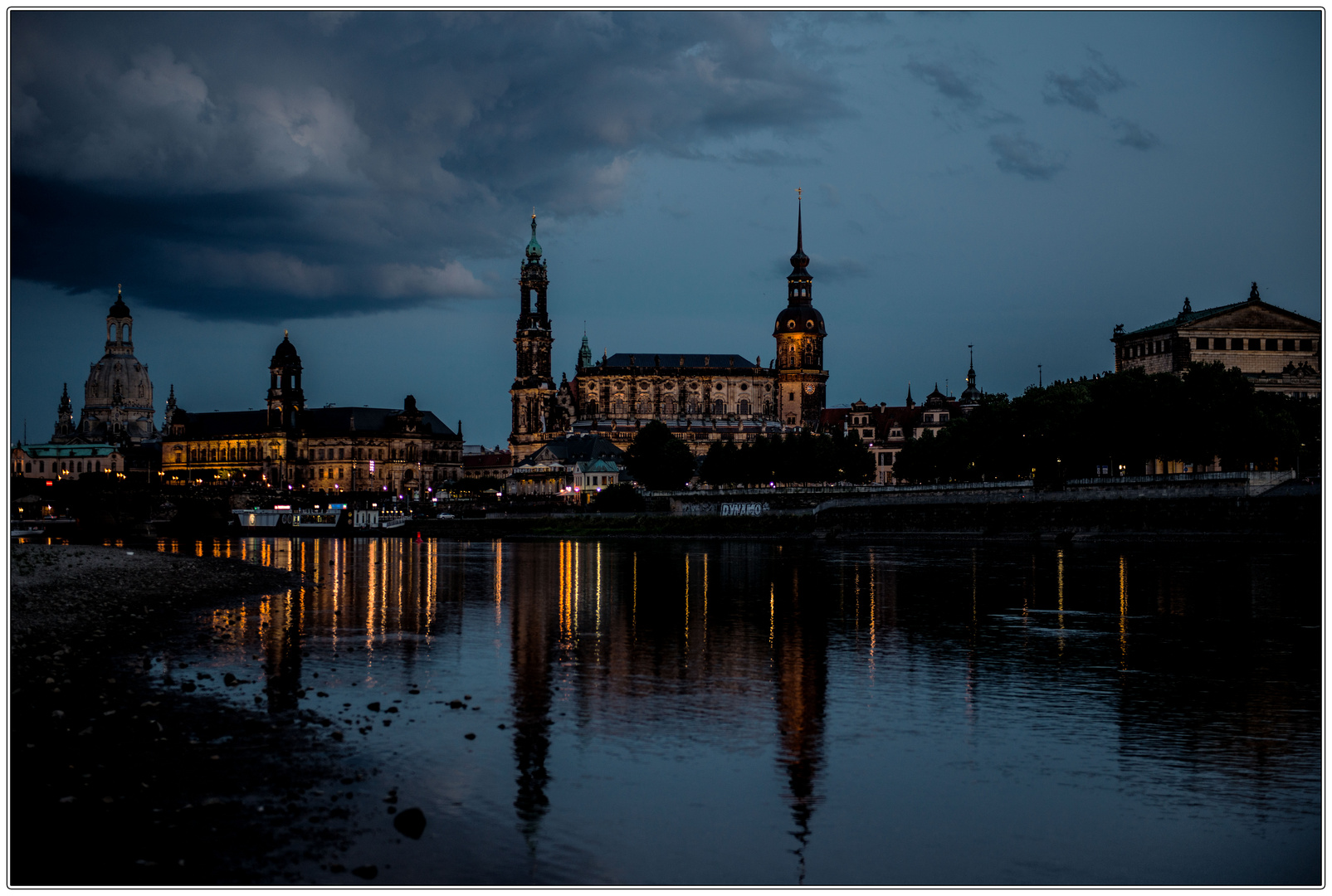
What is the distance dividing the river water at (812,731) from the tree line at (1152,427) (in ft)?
154

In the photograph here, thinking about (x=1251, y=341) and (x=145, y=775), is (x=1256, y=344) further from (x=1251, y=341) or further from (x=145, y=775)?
(x=145, y=775)

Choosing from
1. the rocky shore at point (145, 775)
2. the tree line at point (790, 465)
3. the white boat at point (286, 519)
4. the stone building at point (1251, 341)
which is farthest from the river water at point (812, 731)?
the white boat at point (286, 519)

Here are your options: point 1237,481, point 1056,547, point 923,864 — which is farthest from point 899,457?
point 923,864

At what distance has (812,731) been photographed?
2791 cm

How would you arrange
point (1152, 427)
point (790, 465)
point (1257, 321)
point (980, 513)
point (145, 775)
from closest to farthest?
point (145, 775) < point (1152, 427) < point (980, 513) < point (1257, 321) < point (790, 465)

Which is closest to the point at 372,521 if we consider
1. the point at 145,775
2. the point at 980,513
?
the point at 980,513

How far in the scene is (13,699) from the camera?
2584 cm

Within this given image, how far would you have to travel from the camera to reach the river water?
1925cm

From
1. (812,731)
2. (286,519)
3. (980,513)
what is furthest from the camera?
(286,519)

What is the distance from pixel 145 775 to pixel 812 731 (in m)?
13.8

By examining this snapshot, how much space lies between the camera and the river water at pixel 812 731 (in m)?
19.2

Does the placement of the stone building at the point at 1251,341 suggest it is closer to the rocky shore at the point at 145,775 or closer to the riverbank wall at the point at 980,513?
the riverbank wall at the point at 980,513

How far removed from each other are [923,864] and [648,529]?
138341 mm

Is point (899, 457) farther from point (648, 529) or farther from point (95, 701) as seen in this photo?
point (95, 701)
